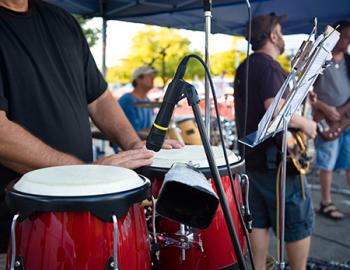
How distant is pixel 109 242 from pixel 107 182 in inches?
6.1

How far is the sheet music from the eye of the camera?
1418 mm

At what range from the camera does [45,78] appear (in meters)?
1.65

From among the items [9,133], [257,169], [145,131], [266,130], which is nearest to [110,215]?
[9,133]

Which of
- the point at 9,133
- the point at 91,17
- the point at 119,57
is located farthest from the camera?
the point at 119,57

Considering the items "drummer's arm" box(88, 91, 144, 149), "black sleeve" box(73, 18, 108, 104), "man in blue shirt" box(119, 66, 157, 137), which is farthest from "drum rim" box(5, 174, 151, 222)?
"man in blue shirt" box(119, 66, 157, 137)

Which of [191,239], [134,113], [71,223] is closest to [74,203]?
[71,223]

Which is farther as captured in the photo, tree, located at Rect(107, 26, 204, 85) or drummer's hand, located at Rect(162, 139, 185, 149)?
tree, located at Rect(107, 26, 204, 85)

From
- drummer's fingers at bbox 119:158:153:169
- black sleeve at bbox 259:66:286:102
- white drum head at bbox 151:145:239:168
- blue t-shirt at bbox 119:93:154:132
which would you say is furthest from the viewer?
blue t-shirt at bbox 119:93:154:132

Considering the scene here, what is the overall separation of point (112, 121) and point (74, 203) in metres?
0.90

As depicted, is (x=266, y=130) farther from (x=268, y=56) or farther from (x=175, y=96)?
(x=268, y=56)

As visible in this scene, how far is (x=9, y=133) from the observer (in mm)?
1416

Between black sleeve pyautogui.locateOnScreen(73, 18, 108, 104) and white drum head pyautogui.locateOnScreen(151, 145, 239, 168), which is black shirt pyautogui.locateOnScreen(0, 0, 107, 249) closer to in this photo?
black sleeve pyautogui.locateOnScreen(73, 18, 108, 104)

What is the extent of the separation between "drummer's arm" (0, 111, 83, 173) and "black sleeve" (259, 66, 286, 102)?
1322mm

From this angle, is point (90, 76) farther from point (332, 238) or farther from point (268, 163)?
point (332, 238)
